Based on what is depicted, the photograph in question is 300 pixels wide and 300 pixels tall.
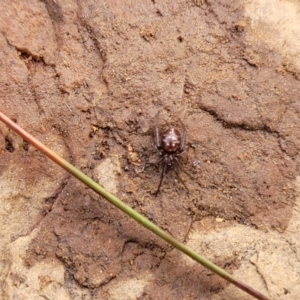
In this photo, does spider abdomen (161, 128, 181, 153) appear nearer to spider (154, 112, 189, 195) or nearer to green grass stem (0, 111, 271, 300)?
spider (154, 112, 189, 195)

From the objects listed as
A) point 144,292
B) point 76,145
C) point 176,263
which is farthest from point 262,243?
point 76,145

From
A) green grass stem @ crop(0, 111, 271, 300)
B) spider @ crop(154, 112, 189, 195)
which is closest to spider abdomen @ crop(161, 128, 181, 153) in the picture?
spider @ crop(154, 112, 189, 195)

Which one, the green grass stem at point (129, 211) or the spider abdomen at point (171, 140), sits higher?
the spider abdomen at point (171, 140)

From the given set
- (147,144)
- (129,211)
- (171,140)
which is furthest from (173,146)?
(129,211)

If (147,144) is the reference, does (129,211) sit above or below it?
below

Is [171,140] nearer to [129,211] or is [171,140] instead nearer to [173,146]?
[173,146]

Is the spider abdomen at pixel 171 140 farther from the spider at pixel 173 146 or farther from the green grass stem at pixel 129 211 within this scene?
the green grass stem at pixel 129 211

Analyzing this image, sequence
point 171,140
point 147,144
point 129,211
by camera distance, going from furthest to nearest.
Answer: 1. point 147,144
2. point 171,140
3. point 129,211

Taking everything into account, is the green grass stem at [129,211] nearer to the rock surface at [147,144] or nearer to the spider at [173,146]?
the rock surface at [147,144]

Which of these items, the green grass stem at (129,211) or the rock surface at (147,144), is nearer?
the green grass stem at (129,211)

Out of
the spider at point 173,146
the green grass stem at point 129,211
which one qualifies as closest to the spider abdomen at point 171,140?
the spider at point 173,146
